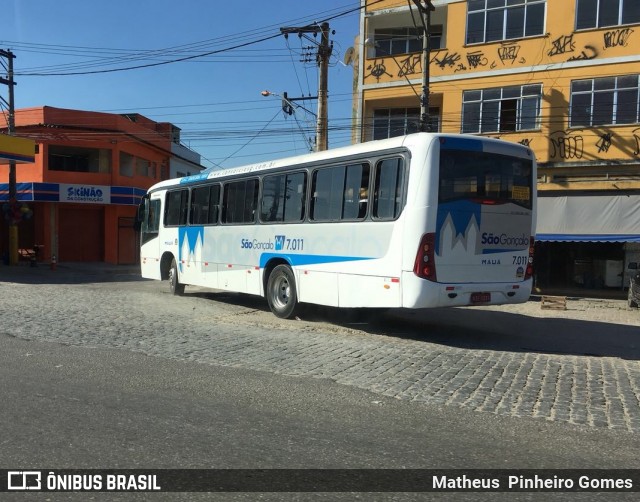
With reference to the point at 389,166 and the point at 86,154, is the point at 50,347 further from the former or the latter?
the point at 86,154

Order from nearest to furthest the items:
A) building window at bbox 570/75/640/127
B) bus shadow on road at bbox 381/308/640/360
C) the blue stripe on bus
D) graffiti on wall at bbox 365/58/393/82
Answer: bus shadow on road at bbox 381/308/640/360, the blue stripe on bus, building window at bbox 570/75/640/127, graffiti on wall at bbox 365/58/393/82

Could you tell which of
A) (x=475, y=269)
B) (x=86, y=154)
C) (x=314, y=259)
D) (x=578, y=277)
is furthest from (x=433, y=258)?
(x=86, y=154)

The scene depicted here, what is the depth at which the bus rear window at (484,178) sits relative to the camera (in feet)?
27.6

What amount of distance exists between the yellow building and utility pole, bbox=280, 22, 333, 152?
2.89 m

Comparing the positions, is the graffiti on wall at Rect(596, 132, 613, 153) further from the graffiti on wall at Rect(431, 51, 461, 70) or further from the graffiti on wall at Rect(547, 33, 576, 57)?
the graffiti on wall at Rect(431, 51, 461, 70)

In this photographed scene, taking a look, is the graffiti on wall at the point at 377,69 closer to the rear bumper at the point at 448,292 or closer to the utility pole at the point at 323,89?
the utility pole at the point at 323,89

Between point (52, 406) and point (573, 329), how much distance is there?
9.62 metres

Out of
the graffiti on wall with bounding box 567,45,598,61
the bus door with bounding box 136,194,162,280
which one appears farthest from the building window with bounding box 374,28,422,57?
the bus door with bounding box 136,194,162,280

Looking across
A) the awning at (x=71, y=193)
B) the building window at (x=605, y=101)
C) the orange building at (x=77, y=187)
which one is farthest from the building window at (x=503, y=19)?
the orange building at (x=77, y=187)

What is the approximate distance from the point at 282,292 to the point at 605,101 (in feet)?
44.8

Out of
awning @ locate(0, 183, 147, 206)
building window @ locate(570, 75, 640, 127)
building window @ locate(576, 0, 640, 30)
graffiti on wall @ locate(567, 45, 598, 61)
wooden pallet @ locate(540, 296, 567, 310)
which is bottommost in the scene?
wooden pallet @ locate(540, 296, 567, 310)

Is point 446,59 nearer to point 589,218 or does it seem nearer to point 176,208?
point 589,218

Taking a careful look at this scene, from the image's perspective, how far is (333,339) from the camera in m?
9.11

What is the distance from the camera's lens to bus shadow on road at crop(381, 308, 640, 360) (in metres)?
8.95
